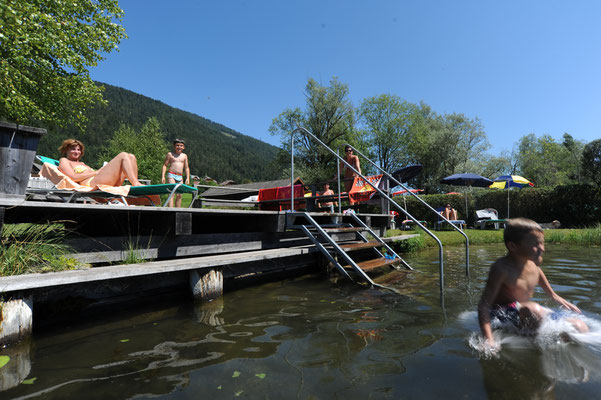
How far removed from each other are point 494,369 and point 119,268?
3066 millimetres

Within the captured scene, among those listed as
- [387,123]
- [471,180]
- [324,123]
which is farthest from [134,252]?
[387,123]

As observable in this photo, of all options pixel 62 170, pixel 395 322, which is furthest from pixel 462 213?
pixel 62 170

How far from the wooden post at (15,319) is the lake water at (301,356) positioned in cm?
11

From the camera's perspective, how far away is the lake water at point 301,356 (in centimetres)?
174

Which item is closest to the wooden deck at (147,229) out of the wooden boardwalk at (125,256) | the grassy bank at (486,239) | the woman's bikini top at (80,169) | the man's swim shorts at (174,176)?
the wooden boardwalk at (125,256)

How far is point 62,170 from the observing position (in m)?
4.79

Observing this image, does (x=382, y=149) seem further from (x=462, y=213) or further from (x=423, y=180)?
(x=462, y=213)

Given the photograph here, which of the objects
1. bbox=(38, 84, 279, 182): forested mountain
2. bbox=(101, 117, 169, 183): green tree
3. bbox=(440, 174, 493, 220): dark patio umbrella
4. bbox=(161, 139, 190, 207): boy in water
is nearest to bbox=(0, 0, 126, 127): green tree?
bbox=(161, 139, 190, 207): boy in water

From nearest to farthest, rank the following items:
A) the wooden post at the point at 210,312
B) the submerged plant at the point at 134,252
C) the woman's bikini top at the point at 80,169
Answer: the wooden post at the point at 210,312
the submerged plant at the point at 134,252
the woman's bikini top at the point at 80,169

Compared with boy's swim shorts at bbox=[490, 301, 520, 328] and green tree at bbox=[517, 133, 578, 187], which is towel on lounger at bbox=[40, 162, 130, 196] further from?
green tree at bbox=[517, 133, 578, 187]

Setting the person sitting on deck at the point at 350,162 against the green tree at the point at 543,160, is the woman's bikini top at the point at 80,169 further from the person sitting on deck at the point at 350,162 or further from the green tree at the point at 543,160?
the green tree at the point at 543,160

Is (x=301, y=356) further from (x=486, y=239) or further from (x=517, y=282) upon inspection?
(x=486, y=239)

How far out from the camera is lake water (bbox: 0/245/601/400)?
68.6 inches

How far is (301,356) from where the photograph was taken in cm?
218
